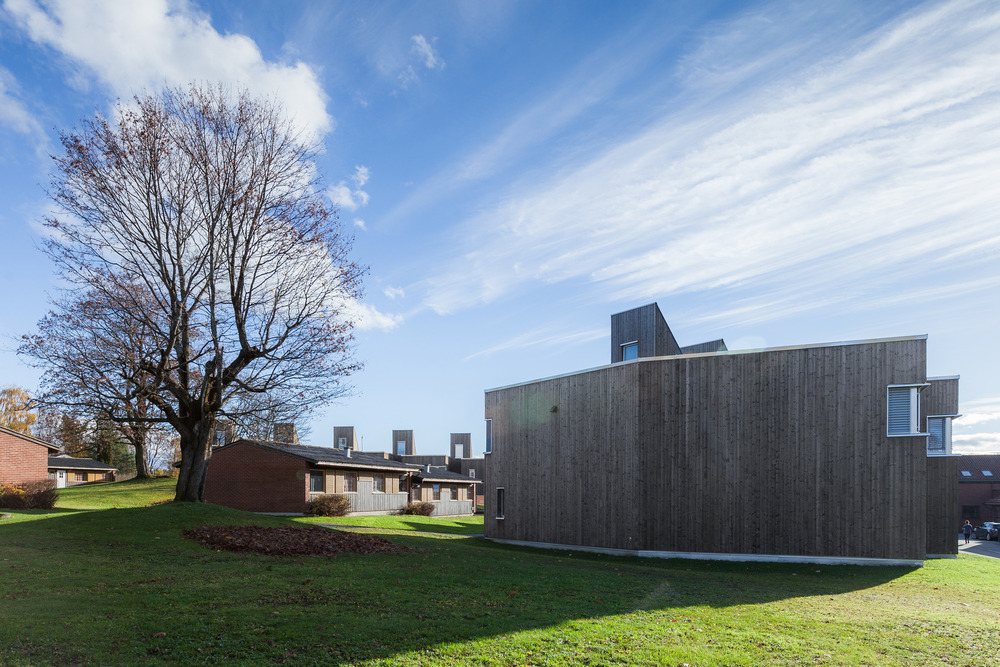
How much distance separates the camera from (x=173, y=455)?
64.9 m

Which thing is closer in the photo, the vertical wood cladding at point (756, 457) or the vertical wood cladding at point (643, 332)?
the vertical wood cladding at point (756, 457)

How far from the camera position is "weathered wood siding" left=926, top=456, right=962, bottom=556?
25422mm

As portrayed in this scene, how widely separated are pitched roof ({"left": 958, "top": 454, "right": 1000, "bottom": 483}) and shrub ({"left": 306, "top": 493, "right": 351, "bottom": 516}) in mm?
56783

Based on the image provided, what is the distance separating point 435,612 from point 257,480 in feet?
95.4

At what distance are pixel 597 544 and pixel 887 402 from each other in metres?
9.77

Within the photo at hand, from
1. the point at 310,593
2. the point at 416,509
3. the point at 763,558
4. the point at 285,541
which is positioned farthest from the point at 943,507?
the point at 416,509

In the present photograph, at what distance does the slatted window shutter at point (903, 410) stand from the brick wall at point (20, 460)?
1615 inches

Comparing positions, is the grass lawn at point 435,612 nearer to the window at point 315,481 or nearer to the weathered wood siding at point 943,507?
the weathered wood siding at point 943,507

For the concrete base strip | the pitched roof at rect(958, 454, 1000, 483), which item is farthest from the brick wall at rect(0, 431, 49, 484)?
the pitched roof at rect(958, 454, 1000, 483)

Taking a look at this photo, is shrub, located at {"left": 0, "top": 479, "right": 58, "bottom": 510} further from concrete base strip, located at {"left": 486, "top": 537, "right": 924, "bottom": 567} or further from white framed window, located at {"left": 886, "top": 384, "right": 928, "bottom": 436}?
white framed window, located at {"left": 886, "top": 384, "right": 928, "bottom": 436}

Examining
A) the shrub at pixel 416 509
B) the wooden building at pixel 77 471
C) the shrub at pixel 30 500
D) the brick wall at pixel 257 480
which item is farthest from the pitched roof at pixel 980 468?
the wooden building at pixel 77 471

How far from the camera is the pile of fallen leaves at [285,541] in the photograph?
569 inches

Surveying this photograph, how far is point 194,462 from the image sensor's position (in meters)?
21.6

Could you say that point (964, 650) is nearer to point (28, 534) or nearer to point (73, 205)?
point (28, 534)
